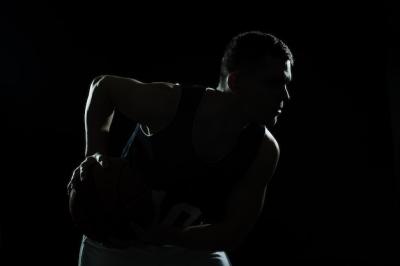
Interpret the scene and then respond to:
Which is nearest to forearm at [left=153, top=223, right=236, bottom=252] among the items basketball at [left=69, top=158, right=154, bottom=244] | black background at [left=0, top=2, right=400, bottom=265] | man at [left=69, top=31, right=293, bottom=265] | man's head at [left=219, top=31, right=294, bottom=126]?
man at [left=69, top=31, right=293, bottom=265]

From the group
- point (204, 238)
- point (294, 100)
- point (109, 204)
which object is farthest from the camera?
point (294, 100)

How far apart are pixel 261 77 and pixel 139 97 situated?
0.38 meters

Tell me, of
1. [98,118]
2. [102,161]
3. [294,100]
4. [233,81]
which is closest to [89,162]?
[102,161]

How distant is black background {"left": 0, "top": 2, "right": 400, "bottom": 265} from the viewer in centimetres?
246

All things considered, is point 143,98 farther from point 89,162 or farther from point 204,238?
point 204,238

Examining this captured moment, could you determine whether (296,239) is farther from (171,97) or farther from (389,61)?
(171,97)

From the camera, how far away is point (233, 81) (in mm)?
1281

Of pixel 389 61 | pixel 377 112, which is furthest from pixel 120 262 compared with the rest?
pixel 389 61

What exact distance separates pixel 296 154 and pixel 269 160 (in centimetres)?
151

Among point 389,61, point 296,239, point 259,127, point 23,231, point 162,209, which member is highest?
point 389,61

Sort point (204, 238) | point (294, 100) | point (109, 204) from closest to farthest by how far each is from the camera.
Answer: point (109, 204) → point (204, 238) → point (294, 100)

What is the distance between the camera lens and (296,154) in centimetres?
277

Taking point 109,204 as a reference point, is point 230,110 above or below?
above

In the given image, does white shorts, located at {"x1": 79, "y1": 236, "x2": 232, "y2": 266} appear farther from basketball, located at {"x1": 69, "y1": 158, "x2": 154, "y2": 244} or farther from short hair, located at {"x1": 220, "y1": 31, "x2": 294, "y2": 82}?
short hair, located at {"x1": 220, "y1": 31, "x2": 294, "y2": 82}
